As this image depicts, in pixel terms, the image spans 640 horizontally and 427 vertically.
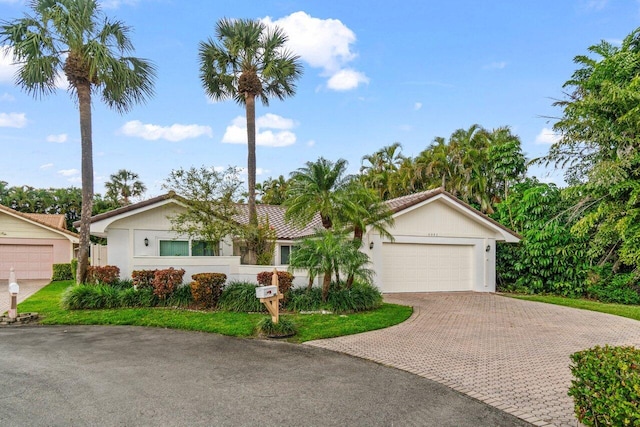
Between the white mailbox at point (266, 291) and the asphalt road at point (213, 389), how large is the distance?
1056mm

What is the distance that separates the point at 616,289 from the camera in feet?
50.7

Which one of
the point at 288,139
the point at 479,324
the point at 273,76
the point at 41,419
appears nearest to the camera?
the point at 41,419

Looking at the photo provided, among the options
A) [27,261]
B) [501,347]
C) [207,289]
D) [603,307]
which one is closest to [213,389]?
[501,347]

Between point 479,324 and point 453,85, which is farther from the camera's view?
point 453,85

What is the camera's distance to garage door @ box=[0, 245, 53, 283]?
22.0m

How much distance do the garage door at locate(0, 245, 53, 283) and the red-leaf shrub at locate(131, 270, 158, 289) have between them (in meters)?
14.3

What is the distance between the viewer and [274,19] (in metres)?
15.7

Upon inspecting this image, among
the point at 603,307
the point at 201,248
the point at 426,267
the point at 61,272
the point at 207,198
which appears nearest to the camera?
the point at 603,307

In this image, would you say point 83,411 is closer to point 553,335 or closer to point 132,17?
point 553,335

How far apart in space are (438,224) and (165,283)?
36.6ft

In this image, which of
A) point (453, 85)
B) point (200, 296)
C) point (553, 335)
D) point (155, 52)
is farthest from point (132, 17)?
point (553, 335)

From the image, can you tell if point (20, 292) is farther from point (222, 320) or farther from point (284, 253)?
point (222, 320)

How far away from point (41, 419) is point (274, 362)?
3.37m

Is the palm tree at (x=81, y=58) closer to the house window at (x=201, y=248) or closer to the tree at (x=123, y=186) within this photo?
the house window at (x=201, y=248)
